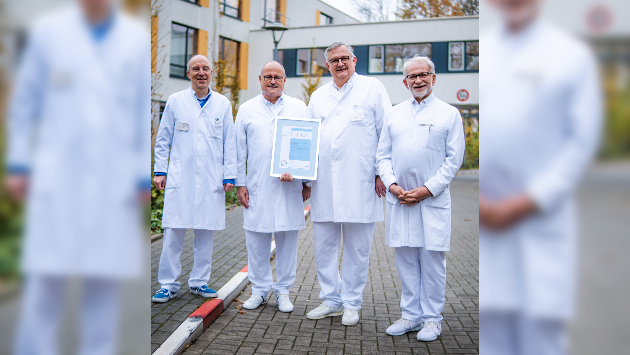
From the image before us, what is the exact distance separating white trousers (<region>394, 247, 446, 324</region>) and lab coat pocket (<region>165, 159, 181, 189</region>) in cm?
209

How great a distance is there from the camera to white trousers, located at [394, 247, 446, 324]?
13.6 ft

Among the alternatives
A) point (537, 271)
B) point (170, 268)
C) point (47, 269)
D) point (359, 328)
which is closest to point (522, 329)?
point (537, 271)

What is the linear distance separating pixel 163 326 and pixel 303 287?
6.64 ft

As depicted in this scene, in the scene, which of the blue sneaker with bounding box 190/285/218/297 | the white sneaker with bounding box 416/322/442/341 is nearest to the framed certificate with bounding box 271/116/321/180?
the blue sneaker with bounding box 190/285/218/297

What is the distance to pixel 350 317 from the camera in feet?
15.0

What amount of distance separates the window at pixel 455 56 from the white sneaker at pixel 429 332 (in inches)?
855

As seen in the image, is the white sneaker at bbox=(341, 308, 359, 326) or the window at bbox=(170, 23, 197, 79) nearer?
the white sneaker at bbox=(341, 308, 359, 326)

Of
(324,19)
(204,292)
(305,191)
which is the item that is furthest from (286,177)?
(324,19)

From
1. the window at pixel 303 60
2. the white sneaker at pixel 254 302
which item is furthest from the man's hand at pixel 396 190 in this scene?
the window at pixel 303 60

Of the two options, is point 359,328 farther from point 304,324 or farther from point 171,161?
point 171,161

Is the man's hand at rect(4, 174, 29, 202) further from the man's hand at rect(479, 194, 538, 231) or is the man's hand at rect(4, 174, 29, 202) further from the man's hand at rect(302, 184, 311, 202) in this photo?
the man's hand at rect(302, 184, 311, 202)

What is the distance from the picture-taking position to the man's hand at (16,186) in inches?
52.5

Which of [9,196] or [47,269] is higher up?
[9,196]

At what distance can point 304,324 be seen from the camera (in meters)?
4.61
